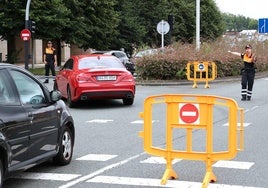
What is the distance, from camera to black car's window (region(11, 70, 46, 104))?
278 inches

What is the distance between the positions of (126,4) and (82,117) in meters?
45.9

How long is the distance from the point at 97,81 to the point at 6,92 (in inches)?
344

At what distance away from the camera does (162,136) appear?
35.2 ft

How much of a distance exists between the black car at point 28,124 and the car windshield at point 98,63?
25.4 feet

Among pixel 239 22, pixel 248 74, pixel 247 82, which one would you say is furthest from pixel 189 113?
pixel 239 22

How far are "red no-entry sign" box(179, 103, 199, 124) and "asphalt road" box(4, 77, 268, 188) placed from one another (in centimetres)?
9

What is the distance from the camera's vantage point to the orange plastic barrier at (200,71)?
23.9 meters

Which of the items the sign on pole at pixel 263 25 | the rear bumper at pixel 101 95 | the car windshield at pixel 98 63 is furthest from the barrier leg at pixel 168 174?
the sign on pole at pixel 263 25

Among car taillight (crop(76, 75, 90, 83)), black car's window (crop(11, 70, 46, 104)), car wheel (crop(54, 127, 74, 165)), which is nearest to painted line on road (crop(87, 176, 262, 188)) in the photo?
car wheel (crop(54, 127, 74, 165))

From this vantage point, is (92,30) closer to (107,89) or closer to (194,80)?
(194,80)

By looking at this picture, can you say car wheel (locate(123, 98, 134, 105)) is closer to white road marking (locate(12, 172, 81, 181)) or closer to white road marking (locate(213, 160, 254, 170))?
white road marking (locate(213, 160, 254, 170))

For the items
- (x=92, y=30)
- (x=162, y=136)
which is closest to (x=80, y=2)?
(x=92, y=30)

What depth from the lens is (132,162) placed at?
827cm

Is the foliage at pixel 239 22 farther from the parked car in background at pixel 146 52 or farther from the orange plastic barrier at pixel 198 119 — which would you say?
the orange plastic barrier at pixel 198 119
